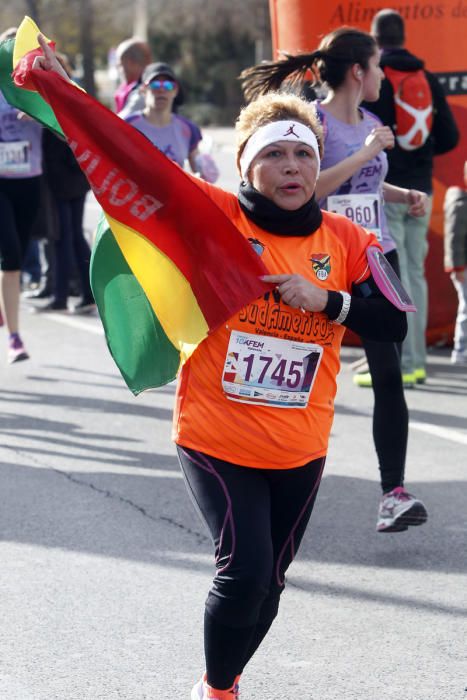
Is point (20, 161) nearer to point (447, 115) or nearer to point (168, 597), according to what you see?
point (447, 115)

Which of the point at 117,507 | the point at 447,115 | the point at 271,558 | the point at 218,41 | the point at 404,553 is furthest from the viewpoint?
the point at 218,41

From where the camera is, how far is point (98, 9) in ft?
159

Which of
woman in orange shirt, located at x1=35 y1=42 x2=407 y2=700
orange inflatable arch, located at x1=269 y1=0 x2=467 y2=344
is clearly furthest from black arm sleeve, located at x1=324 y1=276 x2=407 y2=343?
orange inflatable arch, located at x1=269 y1=0 x2=467 y2=344

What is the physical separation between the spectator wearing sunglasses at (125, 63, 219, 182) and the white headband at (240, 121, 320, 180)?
493 cm

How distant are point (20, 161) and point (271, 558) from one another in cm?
579

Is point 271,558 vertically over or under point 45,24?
over

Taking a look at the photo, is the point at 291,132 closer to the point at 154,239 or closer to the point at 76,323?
the point at 154,239

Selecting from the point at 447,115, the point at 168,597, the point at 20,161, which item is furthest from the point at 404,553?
the point at 20,161

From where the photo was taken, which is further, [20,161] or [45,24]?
[45,24]

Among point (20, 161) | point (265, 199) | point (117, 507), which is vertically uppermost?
point (265, 199)

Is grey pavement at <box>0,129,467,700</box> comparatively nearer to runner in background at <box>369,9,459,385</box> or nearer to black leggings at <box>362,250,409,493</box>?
black leggings at <box>362,250,409,493</box>

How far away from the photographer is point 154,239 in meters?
3.95

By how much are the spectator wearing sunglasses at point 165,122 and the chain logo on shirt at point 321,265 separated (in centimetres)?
505

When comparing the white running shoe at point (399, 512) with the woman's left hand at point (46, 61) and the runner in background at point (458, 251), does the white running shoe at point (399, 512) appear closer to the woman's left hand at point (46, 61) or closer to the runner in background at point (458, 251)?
the woman's left hand at point (46, 61)
